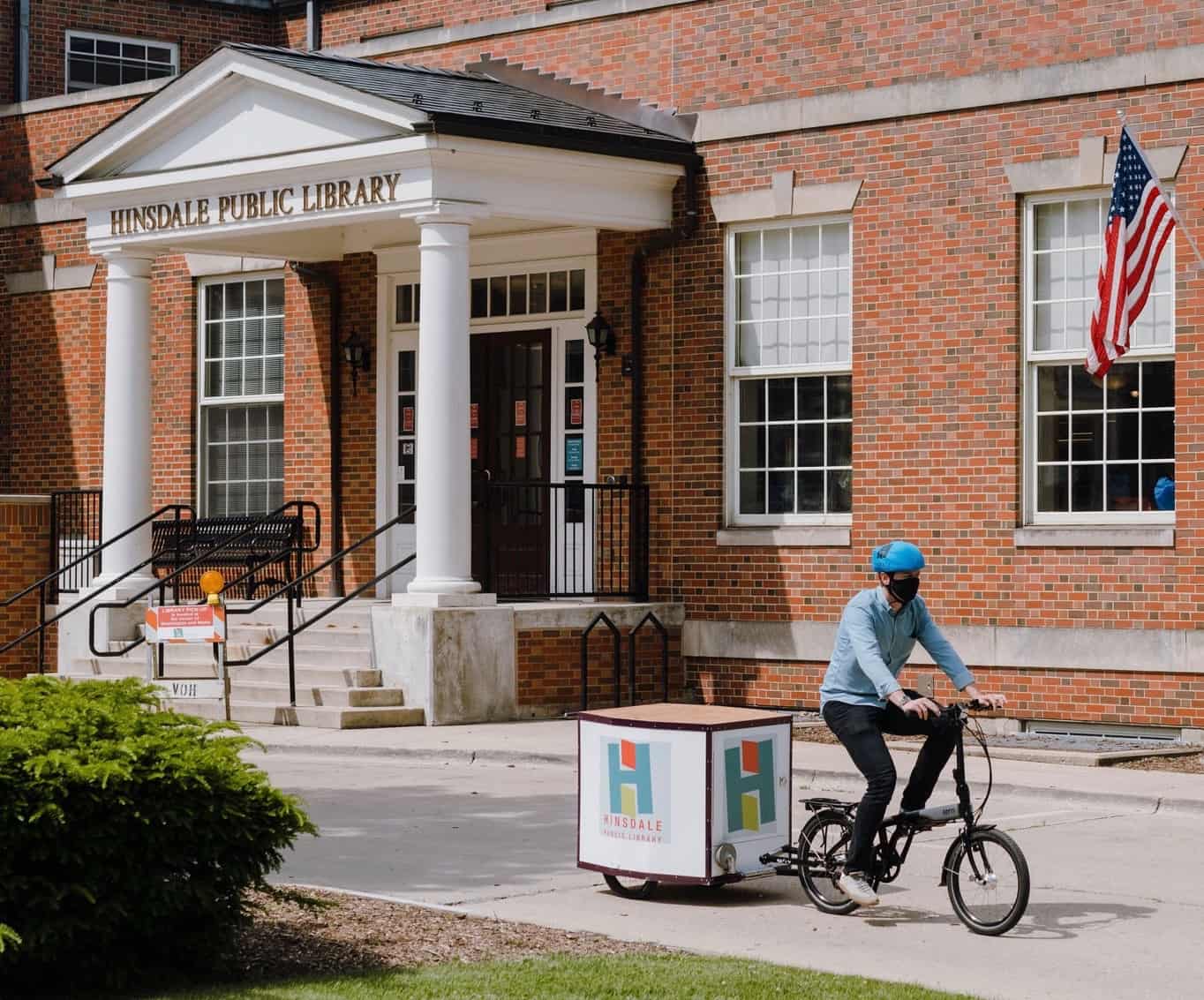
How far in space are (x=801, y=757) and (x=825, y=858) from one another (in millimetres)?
5686

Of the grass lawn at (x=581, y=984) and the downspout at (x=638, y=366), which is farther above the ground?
the downspout at (x=638, y=366)

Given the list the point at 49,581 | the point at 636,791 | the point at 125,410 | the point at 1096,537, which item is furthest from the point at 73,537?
the point at 636,791

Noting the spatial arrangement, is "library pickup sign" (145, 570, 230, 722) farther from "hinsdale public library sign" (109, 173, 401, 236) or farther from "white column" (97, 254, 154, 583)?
"hinsdale public library sign" (109, 173, 401, 236)

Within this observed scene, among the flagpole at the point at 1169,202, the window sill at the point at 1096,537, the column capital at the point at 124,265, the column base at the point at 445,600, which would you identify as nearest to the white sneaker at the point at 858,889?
the flagpole at the point at 1169,202

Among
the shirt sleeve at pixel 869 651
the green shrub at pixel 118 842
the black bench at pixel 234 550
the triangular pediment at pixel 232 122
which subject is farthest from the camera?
the black bench at pixel 234 550

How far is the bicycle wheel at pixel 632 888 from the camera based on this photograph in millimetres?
9727

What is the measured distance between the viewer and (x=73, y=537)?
22.6 meters

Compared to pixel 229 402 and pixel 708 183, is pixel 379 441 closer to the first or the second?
pixel 229 402

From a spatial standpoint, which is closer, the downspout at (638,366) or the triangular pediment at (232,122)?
the triangular pediment at (232,122)

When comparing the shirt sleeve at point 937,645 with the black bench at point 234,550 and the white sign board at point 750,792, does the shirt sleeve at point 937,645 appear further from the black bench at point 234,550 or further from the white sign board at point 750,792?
the black bench at point 234,550

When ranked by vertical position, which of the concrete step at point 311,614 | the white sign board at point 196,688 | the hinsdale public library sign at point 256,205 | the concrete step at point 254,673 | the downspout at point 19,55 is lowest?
the concrete step at point 254,673

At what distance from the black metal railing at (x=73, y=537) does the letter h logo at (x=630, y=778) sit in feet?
41.6

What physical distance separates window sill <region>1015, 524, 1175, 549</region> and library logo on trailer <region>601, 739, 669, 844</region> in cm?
740

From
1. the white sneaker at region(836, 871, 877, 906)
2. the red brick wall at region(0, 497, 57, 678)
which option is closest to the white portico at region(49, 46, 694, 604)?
the red brick wall at region(0, 497, 57, 678)
